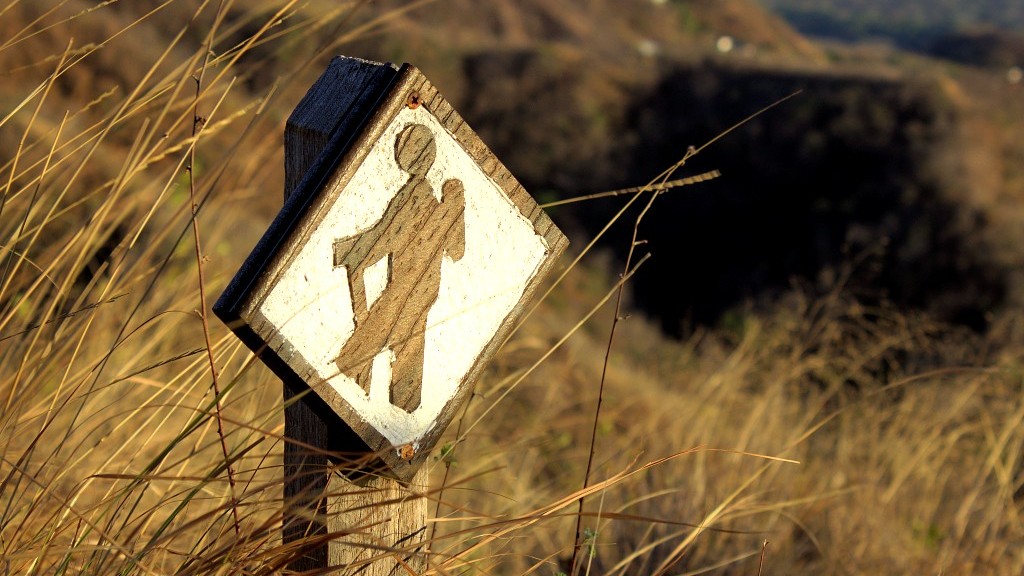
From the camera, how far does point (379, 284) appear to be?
3.05ft

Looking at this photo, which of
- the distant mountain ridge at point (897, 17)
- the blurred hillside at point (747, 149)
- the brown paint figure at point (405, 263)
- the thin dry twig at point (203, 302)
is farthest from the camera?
the distant mountain ridge at point (897, 17)

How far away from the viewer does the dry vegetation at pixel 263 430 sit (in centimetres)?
97

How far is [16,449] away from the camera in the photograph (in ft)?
4.68

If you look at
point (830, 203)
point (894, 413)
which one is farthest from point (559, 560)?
point (830, 203)

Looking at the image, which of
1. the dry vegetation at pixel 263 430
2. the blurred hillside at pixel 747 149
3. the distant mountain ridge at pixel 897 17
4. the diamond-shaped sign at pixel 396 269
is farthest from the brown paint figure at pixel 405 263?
the distant mountain ridge at pixel 897 17

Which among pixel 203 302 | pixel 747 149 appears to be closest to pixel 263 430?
pixel 203 302

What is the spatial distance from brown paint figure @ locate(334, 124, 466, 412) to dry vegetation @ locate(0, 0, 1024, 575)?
0.13 meters

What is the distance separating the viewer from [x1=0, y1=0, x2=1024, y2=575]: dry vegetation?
969mm

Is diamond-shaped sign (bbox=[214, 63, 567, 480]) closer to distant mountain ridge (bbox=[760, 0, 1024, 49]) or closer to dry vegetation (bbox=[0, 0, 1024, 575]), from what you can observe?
dry vegetation (bbox=[0, 0, 1024, 575])

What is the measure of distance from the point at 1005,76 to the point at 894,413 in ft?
67.1

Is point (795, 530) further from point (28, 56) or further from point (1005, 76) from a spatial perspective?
point (1005, 76)

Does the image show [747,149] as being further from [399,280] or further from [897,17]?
[897,17]

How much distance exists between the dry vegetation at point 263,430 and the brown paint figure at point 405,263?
13cm

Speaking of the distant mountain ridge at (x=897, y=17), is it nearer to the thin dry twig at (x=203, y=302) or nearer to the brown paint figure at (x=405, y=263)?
the brown paint figure at (x=405, y=263)
